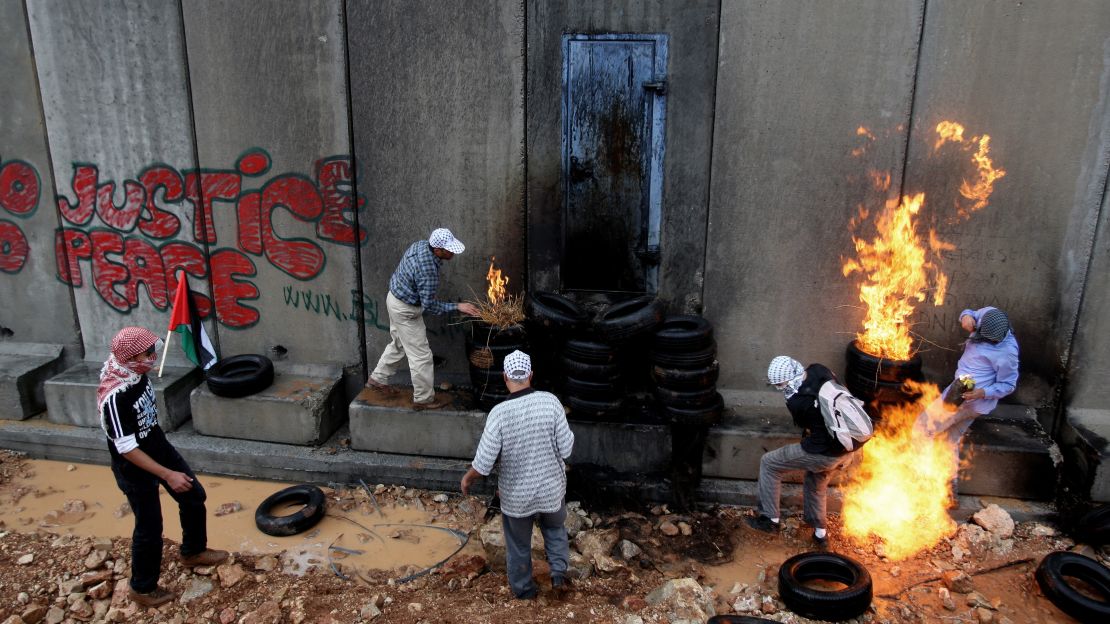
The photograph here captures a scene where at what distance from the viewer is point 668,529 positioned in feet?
21.7

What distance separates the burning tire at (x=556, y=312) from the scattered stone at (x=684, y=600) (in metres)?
2.66

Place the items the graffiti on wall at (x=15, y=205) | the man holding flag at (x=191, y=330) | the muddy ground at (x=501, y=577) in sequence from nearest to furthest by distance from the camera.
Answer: the muddy ground at (x=501, y=577) < the man holding flag at (x=191, y=330) < the graffiti on wall at (x=15, y=205)

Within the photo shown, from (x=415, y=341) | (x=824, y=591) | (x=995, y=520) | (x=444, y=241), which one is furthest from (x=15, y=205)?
(x=995, y=520)

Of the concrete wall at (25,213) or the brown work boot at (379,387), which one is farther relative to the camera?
the concrete wall at (25,213)

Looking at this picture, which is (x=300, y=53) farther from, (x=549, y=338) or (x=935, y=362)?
(x=935, y=362)

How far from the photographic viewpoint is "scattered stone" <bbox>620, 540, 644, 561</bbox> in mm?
6234

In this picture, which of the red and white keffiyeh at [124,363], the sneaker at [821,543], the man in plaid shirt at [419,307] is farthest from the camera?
the man in plaid shirt at [419,307]

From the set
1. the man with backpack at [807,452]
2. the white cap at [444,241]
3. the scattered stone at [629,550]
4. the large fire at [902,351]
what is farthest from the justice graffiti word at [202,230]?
the large fire at [902,351]

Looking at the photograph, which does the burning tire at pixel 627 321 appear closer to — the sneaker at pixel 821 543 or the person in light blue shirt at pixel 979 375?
the sneaker at pixel 821 543

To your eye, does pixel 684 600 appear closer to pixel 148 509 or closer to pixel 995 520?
pixel 995 520

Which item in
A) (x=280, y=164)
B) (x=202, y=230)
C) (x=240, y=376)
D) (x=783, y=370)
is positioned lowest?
(x=240, y=376)

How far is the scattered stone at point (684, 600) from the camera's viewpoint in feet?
17.7

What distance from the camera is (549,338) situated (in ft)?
24.8

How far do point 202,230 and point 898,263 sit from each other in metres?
7.78
